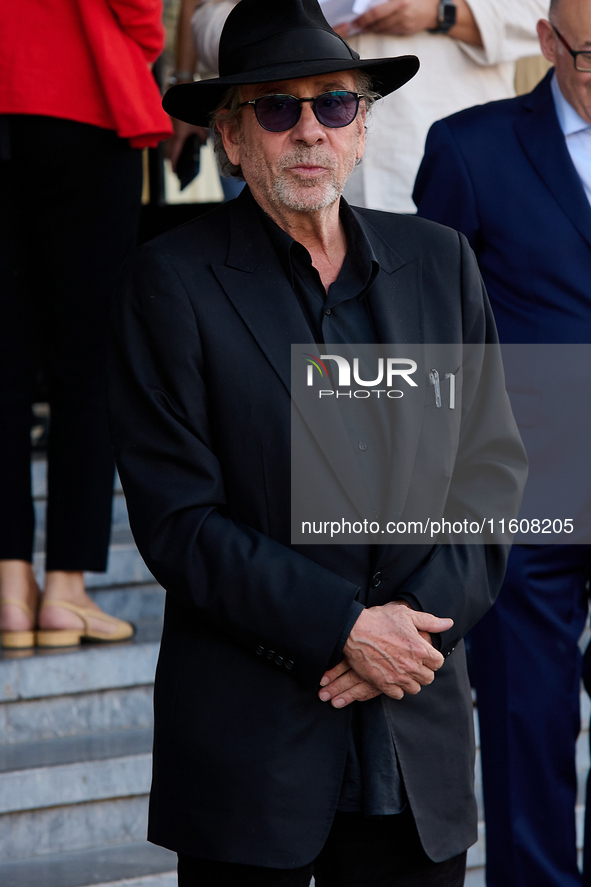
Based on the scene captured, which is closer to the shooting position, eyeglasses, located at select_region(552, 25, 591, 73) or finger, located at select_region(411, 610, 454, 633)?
finger, located at select_region(411, 610, 454, 633)

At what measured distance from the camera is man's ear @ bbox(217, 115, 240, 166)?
221cm

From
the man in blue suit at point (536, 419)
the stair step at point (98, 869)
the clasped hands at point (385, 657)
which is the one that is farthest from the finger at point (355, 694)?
the stair step at point (98, 869)

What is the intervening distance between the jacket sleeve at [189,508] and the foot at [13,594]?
1.50 m

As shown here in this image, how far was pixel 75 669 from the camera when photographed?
3395mm

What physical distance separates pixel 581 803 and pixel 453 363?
2.26 meters

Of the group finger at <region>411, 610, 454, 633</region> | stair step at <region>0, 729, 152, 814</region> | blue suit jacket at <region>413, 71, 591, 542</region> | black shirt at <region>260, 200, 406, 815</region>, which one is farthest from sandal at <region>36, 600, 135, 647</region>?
finger at <region>411, 610, 454, 633</region>

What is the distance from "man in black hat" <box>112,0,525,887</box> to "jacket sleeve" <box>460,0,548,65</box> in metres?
1.47

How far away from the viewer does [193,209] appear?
594 centimetres

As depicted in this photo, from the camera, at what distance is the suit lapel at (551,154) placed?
2.85 m

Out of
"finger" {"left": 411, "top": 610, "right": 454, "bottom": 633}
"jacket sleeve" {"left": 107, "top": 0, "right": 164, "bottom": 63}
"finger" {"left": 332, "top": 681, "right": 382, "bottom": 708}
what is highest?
"jacket sleeve" {"left": 107, "top": 0, "right": 164, "bottom": 63}

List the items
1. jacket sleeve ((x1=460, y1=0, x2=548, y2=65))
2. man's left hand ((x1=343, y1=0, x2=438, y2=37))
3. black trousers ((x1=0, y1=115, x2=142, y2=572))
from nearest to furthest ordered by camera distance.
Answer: black trousers ((x1=0, y1=115, x2=142, y2=572))
man's left hand ((x1=343, y1=0, x2=438, y2=37))
jacket sleeve ((x1=460, y1=0, x2=548, y2=65))

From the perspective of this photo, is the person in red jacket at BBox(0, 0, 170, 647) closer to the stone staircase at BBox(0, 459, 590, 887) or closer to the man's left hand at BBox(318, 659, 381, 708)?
the stone staircase at BBox(0, 459, 590, 887)

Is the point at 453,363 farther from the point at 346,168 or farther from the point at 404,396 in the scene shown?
the point at 346,168

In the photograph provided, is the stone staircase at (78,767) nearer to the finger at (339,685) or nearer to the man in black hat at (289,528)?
the man in black hat at (289,528)
